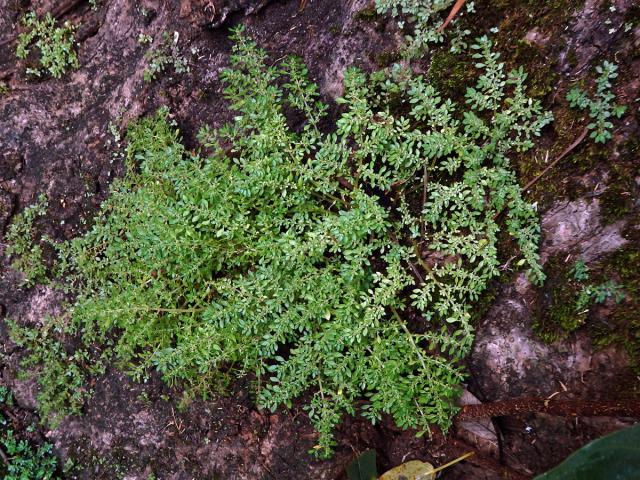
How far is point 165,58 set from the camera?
3.69 m

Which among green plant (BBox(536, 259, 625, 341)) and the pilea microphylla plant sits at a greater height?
the pilea microphylla plant

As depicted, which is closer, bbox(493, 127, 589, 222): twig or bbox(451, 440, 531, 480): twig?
bbox(493, 127, 589, 222): twig

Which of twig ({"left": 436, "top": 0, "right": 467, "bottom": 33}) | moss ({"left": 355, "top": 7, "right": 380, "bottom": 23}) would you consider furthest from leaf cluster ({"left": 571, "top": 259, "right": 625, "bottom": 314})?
moss ({"left": 355, "top": 7, "right": 380, "bottom": 23})

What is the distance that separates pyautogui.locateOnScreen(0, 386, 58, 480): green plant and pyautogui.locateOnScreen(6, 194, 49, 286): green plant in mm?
1024

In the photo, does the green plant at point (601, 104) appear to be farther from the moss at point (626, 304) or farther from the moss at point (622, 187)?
the moss at point (626, 304)

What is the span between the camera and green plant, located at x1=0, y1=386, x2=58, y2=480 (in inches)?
160

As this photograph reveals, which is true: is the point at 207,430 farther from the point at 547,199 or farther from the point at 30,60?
the point at 30,60

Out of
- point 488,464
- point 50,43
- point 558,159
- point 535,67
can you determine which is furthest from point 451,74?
point 50,43

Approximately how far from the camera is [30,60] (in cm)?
414

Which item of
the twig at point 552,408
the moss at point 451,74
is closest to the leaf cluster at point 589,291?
the twig at point 552,408

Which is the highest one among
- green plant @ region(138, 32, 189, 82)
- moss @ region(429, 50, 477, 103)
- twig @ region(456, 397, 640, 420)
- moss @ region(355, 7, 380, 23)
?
green plant @ region(138, 32, 189, 82)

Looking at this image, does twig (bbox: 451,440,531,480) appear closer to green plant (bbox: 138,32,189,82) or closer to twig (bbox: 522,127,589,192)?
twig (bbox: 522,127,589,192)

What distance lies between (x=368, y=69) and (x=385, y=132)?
554 mm

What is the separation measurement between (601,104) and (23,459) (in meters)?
4.79
